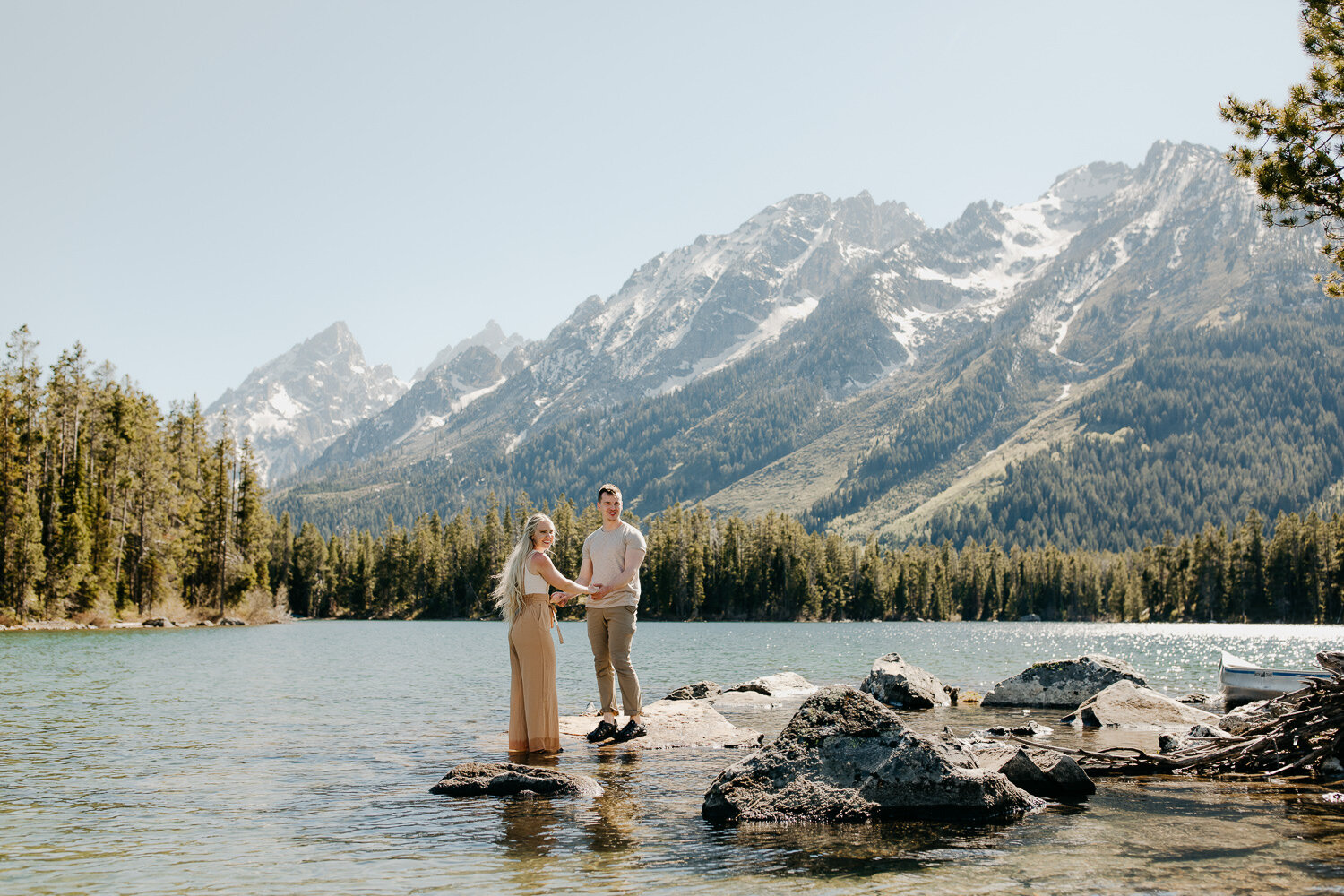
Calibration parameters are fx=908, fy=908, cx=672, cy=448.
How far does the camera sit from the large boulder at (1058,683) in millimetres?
26141

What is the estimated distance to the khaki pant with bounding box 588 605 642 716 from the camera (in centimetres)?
1641

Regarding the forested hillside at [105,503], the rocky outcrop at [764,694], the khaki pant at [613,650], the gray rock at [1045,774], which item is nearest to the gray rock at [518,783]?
the khaki pant at [613,650]

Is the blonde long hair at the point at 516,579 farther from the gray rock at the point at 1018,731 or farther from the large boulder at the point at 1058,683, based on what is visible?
the large boulder at the point at 1058,683

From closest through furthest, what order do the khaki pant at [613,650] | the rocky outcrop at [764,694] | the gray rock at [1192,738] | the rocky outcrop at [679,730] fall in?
the gray rock at [1192,738]
the khaki pant at [613,650]
the rocky outcrop at [679,730]
the rocky outcrop at [764,694]

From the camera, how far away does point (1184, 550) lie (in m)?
163

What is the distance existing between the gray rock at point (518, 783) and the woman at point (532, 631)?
2.29m

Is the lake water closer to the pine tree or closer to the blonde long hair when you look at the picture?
the blonde long hair

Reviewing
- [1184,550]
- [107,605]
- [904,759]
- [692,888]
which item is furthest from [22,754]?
[1184,550]

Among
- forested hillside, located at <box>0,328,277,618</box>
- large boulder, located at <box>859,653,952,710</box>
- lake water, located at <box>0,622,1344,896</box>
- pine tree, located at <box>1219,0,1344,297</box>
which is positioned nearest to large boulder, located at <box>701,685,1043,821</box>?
lake water, located at <box>0,622,1344,896</box>

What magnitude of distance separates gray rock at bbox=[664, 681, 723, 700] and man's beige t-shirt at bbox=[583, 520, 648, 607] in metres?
9.24

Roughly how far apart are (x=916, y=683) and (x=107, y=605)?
68892 mm

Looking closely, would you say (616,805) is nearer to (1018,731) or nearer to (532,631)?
(532,631)

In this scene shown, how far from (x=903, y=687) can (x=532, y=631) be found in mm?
13817

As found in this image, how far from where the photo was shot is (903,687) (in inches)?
977
